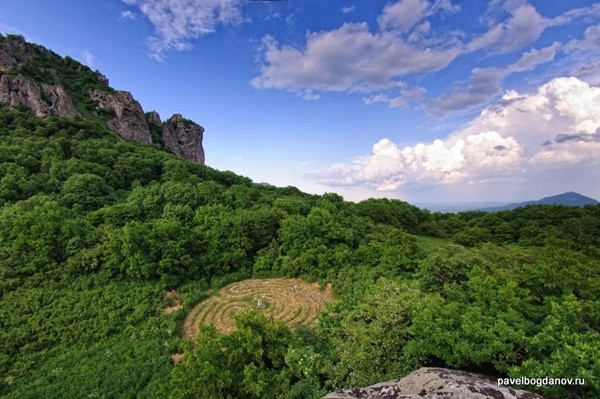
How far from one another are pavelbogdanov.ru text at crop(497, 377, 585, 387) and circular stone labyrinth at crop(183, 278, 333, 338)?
1704 centimetres

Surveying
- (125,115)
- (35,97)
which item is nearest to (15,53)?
(35,97)

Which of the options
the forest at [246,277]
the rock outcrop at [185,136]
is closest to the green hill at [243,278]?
the forest at [246,277]

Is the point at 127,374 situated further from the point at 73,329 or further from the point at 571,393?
the point at 571,393

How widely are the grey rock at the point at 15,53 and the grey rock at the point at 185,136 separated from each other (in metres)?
42.2

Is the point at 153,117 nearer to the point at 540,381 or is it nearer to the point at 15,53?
→ the point at 15,53

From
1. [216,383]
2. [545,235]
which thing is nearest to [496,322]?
[216,383]

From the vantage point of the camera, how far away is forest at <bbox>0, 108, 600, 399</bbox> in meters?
12.4

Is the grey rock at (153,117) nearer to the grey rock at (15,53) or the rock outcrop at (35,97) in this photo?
the rock outcrop at (35,97)

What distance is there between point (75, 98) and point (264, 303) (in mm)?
104718

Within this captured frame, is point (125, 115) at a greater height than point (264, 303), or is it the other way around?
point (125, 115)

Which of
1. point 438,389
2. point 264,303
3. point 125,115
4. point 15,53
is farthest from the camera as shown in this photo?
point 125,115

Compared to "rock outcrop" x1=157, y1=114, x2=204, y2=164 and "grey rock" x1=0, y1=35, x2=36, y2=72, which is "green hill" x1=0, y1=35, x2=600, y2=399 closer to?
"grey rock" x1=0, y1=35, x2=36, y2=72

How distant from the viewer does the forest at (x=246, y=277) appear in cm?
1241

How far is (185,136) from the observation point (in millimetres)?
125812
